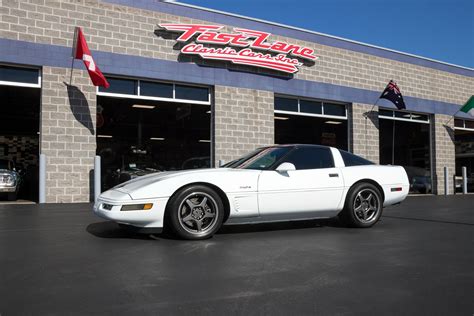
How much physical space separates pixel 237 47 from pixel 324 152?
7990mm

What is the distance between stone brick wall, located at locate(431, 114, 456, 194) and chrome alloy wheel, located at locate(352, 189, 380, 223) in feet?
43.6

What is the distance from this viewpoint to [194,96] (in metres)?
13.3

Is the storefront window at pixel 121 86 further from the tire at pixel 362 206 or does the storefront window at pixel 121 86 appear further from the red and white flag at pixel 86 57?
the tire at pixel 362 206

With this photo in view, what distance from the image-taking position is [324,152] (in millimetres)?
6379

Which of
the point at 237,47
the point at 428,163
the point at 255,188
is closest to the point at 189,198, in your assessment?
the point at 255,188

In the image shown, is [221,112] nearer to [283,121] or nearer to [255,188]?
Result: [283,121]

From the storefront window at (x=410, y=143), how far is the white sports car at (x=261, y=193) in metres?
11.8

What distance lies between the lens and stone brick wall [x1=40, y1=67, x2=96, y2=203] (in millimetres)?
11055

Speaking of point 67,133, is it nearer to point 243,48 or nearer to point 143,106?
→ point 143,106

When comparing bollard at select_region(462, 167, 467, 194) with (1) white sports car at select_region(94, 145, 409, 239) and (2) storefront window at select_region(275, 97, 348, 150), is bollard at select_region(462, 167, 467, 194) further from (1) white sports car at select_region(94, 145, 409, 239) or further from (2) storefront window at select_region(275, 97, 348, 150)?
(1) white sports car at select_region(94, 145, 409, 239)

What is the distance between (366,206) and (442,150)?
1406cm

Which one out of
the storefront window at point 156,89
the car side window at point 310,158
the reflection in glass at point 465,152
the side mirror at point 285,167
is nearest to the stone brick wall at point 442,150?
the reflection in glass at point 465,152

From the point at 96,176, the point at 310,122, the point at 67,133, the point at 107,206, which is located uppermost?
the point at 310,122

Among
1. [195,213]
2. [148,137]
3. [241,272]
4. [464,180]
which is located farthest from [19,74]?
[464,180]
